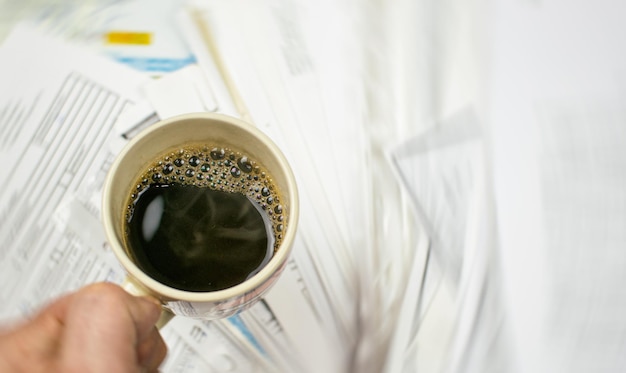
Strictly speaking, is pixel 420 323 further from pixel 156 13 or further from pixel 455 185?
pixel 156 13

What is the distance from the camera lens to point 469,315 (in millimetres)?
412

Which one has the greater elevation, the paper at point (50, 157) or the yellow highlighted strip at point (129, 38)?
the yellow highlighted strip at point (129, 38)

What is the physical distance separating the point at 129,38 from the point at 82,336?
0.32m

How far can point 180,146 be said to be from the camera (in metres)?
0.38

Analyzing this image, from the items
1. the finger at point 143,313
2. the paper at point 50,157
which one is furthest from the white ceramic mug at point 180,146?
the paper at point 50,157

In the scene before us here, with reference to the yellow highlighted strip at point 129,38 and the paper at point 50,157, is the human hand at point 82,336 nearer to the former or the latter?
the paper at point 50,157

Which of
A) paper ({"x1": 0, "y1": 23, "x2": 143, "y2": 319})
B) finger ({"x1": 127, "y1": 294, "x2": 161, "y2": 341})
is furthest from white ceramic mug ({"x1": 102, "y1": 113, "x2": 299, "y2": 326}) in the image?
paper ({"x1": 0, "y1": 23, "x2": 143, "y2": 319})

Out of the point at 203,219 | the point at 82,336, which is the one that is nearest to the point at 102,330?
the point at 82,336

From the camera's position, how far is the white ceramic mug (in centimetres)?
30

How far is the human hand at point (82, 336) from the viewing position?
0.80 feet

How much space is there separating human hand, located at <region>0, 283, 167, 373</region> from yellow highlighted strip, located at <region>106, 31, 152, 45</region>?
0.29 metres

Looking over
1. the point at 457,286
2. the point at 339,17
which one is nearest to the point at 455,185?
the point at 457,286

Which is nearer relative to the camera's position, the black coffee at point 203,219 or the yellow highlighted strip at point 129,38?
the black coffee at point 203,219

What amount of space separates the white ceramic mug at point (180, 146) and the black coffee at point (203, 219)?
0.01 m
